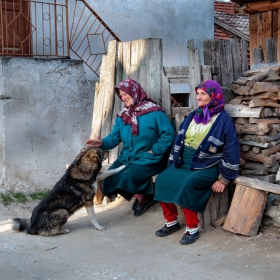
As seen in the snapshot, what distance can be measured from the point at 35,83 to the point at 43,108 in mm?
464

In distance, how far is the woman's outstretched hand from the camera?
16.3ft

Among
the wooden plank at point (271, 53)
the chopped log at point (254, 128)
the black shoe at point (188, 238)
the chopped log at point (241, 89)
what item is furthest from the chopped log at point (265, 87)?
the black shoe at point (188, 238)

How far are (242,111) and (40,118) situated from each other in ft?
14.7

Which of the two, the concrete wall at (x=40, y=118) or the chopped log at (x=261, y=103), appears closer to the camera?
the chopped log at (x=261, y=103)

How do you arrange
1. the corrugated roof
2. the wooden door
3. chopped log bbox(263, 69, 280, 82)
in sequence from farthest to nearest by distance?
the corrugated roof → the wooden door → chopped log bbox(263, 69, 280, 82)

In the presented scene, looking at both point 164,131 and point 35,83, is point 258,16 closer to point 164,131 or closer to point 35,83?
point 35,83

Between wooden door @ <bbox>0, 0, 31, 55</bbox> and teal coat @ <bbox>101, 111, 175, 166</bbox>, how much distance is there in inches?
148

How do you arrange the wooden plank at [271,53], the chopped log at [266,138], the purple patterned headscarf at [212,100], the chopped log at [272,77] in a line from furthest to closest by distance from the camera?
the wooden plank at [271,53] < the chopped log at [272,77] < the chopped log at [266,138] < the purple patterned headscarf at [212,100]

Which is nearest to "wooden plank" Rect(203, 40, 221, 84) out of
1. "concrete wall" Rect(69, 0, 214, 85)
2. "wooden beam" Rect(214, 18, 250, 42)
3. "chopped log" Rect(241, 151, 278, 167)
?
"chopped log" Rect(241, 151, 278, 167)

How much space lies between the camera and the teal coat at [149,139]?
5543 millimetres

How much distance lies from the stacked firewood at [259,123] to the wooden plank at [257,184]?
0.27 m

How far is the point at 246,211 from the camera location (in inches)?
196

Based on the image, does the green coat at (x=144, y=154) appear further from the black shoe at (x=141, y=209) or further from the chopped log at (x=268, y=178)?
the chopped log at (x=268, y=178)

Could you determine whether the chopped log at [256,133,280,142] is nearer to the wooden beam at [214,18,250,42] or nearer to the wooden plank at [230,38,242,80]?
the wooden plank at [230,38,242,80]
